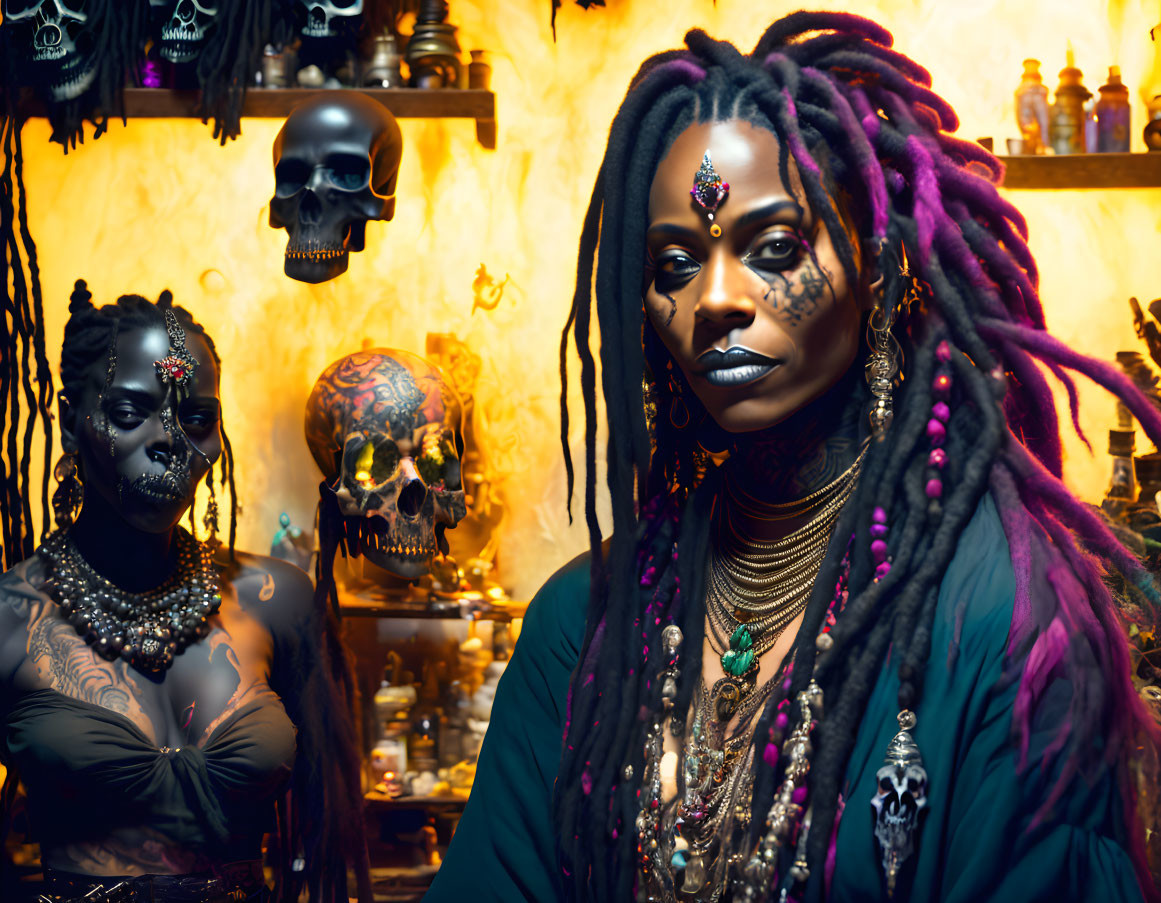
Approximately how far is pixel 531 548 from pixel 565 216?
0.79m

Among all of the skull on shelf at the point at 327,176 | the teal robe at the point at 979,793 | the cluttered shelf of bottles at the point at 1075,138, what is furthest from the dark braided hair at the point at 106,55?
the teal robe at the point at 979,793

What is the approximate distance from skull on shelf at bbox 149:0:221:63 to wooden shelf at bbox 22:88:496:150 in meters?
0.08

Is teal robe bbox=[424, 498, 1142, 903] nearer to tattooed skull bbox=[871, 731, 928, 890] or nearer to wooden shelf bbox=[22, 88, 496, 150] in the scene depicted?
tattooed skull bbox=[871, 731, 928, 890]

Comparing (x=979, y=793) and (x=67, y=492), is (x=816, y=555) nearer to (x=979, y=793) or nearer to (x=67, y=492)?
(x=979, y=793)

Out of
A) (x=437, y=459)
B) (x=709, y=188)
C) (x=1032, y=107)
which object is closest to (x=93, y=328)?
(x=437, y=459)

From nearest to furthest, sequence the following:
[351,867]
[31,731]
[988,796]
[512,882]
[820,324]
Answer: [988,796] < [820,324] < [512,882] < [31,731] < [351,867]

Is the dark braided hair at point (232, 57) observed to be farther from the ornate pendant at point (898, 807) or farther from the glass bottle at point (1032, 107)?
the ornate pendant at point (898, 807)

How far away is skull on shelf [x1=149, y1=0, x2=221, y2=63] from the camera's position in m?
2.50

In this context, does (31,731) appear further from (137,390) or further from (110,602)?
(137,390)

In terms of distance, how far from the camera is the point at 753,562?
141 centimetres

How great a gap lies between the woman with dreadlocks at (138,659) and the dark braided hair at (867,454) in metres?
0.75

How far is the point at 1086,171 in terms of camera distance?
2588 millimetres

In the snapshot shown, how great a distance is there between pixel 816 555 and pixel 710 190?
1.41ft

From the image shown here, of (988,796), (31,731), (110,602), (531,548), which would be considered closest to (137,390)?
(110,602)
